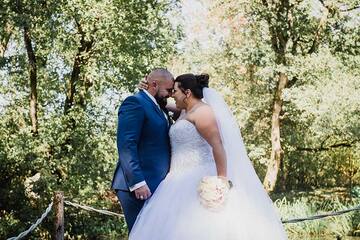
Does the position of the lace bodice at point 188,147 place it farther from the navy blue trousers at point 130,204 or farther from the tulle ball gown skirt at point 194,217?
the navy blue trousers at point 130,204

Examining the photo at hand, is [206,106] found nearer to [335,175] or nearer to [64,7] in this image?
[64,7]

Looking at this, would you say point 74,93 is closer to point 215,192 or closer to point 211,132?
point 211,132

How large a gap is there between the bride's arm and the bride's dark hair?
0.57 feet

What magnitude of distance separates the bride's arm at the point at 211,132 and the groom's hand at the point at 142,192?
0.55 meters

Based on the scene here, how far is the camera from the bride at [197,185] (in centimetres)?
428

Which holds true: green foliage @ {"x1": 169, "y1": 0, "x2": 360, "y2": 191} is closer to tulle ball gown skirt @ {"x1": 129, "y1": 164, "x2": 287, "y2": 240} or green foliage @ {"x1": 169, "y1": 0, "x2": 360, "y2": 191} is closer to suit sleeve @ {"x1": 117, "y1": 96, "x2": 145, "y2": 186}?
tulle ball gown skirt @ {"x1": 129, "y1": 164, "x2": 287, "y2": 240}

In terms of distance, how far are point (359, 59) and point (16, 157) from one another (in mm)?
10582

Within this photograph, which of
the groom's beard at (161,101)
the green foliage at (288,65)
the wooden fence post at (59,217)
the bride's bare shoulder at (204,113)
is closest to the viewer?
the bride's bare shoulder at (204,113)

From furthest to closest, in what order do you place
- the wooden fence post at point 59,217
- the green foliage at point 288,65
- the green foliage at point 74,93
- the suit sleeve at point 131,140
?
1. the green foliage at point 288,65
2. the green foliage at point 74,93
3. the wooden fence post at point 59,217
4. the suit sleeve at point 131,140

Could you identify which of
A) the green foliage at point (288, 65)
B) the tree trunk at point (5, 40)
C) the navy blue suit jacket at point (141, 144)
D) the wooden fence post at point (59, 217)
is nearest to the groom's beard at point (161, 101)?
the navy blue suit jacket at point (141, 144)

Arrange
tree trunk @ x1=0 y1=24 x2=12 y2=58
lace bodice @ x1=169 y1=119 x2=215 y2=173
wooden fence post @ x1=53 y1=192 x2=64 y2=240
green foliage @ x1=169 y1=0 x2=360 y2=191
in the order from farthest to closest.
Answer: green foliage @ x1=169 y1=0 x2=360 y2=191
tree trunk @ x1=0 y1=24 x2=12 y2=58
wooden fence post @ x1=53 y1=192 x2=64 y2=240
lace bodice @ x1=169 y1=119 x2=215 y2=173

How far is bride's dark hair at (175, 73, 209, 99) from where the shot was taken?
449 centimetres

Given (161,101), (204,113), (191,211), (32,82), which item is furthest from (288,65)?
(191,211)

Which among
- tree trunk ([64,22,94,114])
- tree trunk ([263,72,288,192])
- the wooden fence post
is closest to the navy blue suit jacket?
the wooden fence post
